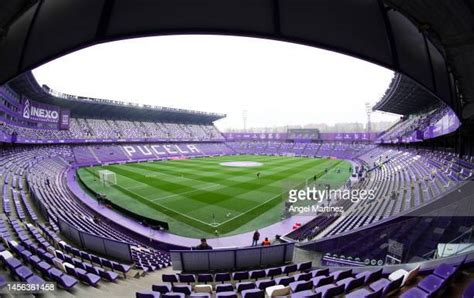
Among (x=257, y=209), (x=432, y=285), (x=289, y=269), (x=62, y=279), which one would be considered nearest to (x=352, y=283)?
(x=432, y=285)

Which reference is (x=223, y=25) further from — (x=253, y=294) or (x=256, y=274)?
(x=256, y=274)

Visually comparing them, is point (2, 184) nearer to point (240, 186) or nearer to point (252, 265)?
point (252, 265)

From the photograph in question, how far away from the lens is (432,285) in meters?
5.14

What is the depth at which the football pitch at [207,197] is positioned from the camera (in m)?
19.2

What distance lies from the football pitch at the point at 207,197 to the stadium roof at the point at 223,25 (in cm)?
1571

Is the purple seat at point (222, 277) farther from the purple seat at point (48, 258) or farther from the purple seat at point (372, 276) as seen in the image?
the purple seat at point (48, 258)

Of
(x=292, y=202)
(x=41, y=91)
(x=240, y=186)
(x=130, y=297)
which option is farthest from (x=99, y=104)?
(x=130, y=297)

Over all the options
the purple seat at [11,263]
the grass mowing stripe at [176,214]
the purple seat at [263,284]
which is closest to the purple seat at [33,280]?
the purple seat at [11,263]

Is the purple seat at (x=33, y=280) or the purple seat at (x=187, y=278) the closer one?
the purple seat at (x=33, y=280)

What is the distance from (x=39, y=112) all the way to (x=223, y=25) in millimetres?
54943

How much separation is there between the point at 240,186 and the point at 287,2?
29108 mm

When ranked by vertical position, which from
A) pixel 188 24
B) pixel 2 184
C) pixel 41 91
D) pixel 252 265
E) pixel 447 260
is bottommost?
pixel 252 265

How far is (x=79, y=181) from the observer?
33.6 m

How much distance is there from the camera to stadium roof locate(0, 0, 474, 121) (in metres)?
3.09
